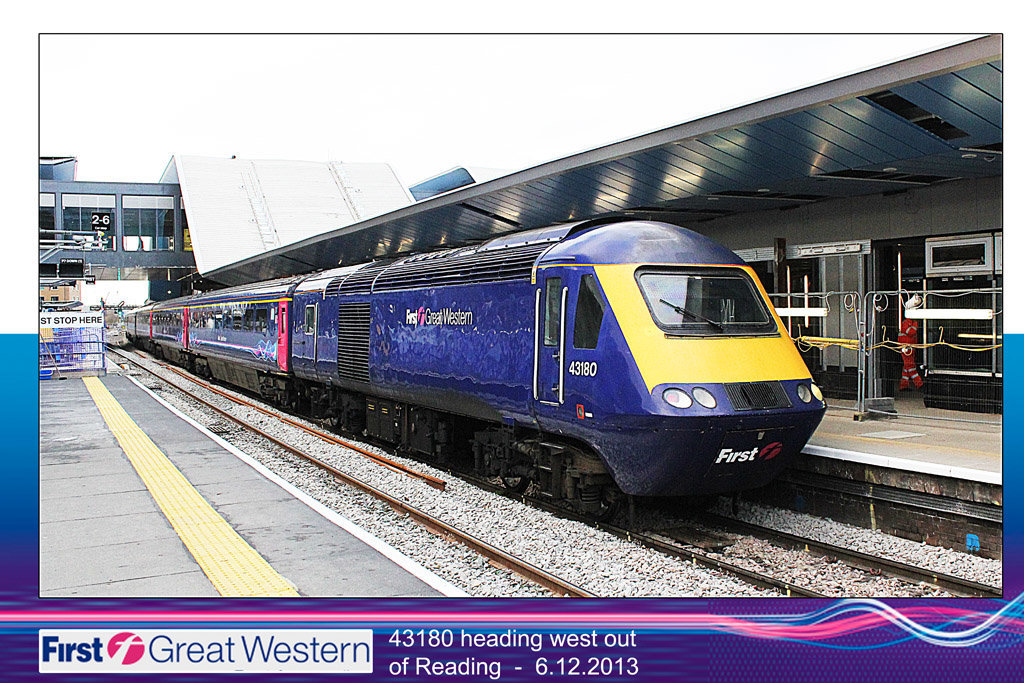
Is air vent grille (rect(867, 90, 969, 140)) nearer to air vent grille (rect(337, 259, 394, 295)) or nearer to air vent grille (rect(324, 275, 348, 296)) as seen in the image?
air vent grille (rect(337, 259, 394, 295))

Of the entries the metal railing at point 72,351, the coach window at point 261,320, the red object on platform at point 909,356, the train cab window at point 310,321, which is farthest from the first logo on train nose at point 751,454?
the metal railing at point 72,351

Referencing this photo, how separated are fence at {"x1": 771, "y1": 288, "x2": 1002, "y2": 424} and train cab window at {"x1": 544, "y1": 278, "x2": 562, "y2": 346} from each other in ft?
18.4

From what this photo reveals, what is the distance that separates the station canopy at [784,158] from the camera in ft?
25.1

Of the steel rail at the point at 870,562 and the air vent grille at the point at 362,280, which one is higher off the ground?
the air vent grille at the point at 362,280

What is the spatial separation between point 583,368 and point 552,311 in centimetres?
77

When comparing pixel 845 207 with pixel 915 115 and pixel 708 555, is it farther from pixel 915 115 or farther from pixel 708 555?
pixel 708 555

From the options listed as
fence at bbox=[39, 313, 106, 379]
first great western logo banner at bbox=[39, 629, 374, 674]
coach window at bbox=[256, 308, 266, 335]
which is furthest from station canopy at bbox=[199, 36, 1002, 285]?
fence at bbox=[39, 313, 106, 379]

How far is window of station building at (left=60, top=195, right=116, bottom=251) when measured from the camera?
1672 cm

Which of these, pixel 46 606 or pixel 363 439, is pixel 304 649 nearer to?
pixel 46 606

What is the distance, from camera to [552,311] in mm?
8664

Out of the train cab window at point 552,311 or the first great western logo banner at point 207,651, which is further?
the train cab window at point 552,311

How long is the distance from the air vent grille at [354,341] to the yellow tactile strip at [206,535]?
3.21 meters

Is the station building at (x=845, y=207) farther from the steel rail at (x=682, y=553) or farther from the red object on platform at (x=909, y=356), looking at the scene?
the steel rail at (x=682, y=553)

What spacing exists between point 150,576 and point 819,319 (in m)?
11.4
